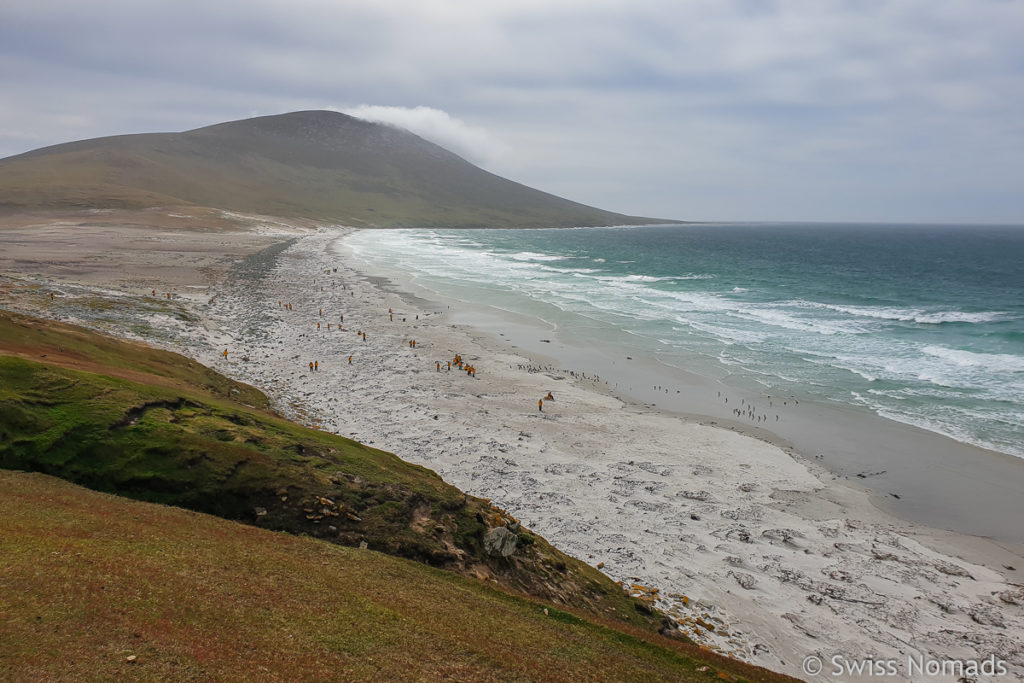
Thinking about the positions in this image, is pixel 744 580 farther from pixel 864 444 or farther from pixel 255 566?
pixel 864 444

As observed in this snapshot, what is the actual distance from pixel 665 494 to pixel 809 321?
159 feet

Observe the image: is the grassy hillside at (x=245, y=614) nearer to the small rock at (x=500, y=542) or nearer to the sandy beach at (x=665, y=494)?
the small rock at (x=500, y=542)

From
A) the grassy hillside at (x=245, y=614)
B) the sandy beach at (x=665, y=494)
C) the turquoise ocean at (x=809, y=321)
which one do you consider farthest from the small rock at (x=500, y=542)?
the turquoise ocean at (x=809, y=321)

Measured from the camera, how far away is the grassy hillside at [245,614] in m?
8.38

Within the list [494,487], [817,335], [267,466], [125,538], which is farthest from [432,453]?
[817,335]

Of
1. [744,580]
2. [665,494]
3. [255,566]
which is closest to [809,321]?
[665,494]

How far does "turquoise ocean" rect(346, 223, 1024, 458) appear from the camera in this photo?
37.9 meters

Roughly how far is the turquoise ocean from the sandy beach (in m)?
9.90

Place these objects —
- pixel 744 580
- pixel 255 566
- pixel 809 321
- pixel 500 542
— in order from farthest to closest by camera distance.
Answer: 1. pixel 809 321
2. pixel 744 580
3. pixel 500 542
4. pixel 255 566

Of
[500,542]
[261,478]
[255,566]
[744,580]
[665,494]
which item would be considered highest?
[261,478]

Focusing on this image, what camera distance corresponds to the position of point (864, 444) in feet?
98.3

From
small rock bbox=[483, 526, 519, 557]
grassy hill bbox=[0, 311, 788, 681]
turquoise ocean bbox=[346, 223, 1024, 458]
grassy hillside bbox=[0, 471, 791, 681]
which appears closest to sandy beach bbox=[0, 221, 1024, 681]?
→ grassy hill bbox=[0, 311, 788, 681]

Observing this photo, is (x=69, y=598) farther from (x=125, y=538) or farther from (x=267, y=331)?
(x=267, y=331)

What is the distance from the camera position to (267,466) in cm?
1691
